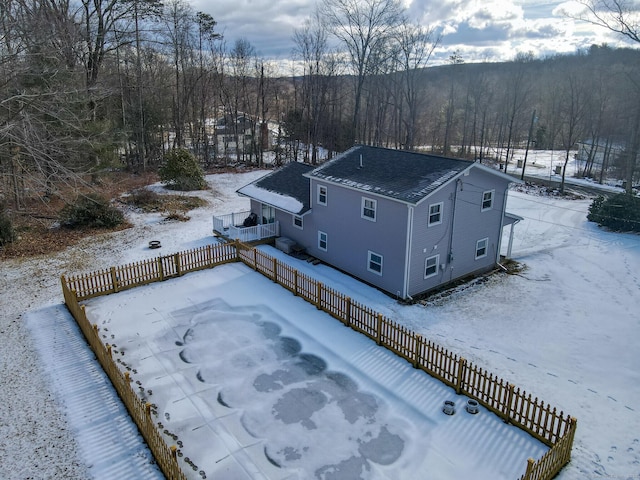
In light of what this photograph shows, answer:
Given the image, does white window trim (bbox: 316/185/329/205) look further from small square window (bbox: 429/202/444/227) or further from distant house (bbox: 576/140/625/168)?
distant house (bbox: 576/140/625/168)

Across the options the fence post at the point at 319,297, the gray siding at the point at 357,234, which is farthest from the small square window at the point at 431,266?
the fence post at the point at 319,297

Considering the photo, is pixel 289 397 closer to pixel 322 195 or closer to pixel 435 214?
pixel 435 214

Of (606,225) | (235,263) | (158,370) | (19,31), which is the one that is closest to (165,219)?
(235,263)

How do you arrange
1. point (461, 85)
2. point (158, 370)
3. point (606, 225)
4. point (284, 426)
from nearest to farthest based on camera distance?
point (284, 426)
point (158, 370)
point (606, 225)
point (461, 85)

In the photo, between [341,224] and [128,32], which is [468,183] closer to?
[341,224]

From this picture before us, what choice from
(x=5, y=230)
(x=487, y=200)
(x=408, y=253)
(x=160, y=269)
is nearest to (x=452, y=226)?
(x=487, y=200)

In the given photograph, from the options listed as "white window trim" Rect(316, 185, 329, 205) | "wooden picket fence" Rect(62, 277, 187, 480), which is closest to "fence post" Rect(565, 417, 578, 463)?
"wooden picket fence" Rect(62, 277, 187, 480)
